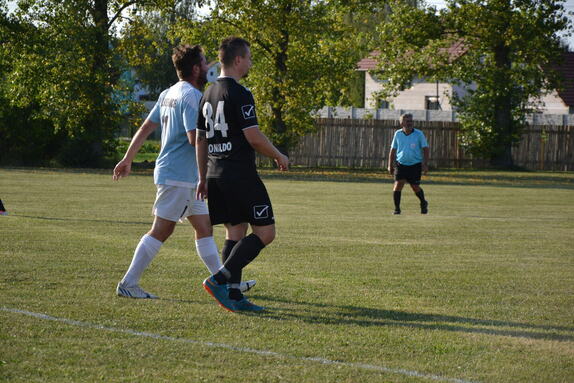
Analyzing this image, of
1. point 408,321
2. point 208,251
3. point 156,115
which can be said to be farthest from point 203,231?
point 408,321

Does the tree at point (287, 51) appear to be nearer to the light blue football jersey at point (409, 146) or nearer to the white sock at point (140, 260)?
the light blue football jersey at point (409, 146)

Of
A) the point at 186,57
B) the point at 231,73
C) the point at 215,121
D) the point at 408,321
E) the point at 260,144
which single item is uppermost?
the point at 186,57

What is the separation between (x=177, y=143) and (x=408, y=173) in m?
10.8

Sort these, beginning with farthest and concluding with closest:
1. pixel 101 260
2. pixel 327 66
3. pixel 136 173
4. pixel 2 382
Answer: pixel 327 66 → pixel 136 173 → pixel 101 260 → pixel 2 382

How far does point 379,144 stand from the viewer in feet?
132

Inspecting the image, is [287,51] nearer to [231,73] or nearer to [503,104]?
[503,104]

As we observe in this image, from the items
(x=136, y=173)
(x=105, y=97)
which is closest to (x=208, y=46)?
(x=105, y=97)

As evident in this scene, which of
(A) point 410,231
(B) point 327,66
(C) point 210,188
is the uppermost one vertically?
(B) point 327,66

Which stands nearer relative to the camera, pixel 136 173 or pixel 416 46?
pixel 136 173

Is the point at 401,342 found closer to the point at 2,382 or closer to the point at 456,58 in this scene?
the point at 2,382

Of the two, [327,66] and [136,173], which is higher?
[327,66]

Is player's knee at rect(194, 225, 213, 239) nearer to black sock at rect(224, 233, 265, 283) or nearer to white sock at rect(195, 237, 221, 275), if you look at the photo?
white sock at rect(195, 237, 221, 275)

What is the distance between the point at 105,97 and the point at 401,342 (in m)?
30.4

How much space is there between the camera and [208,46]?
37.2m
